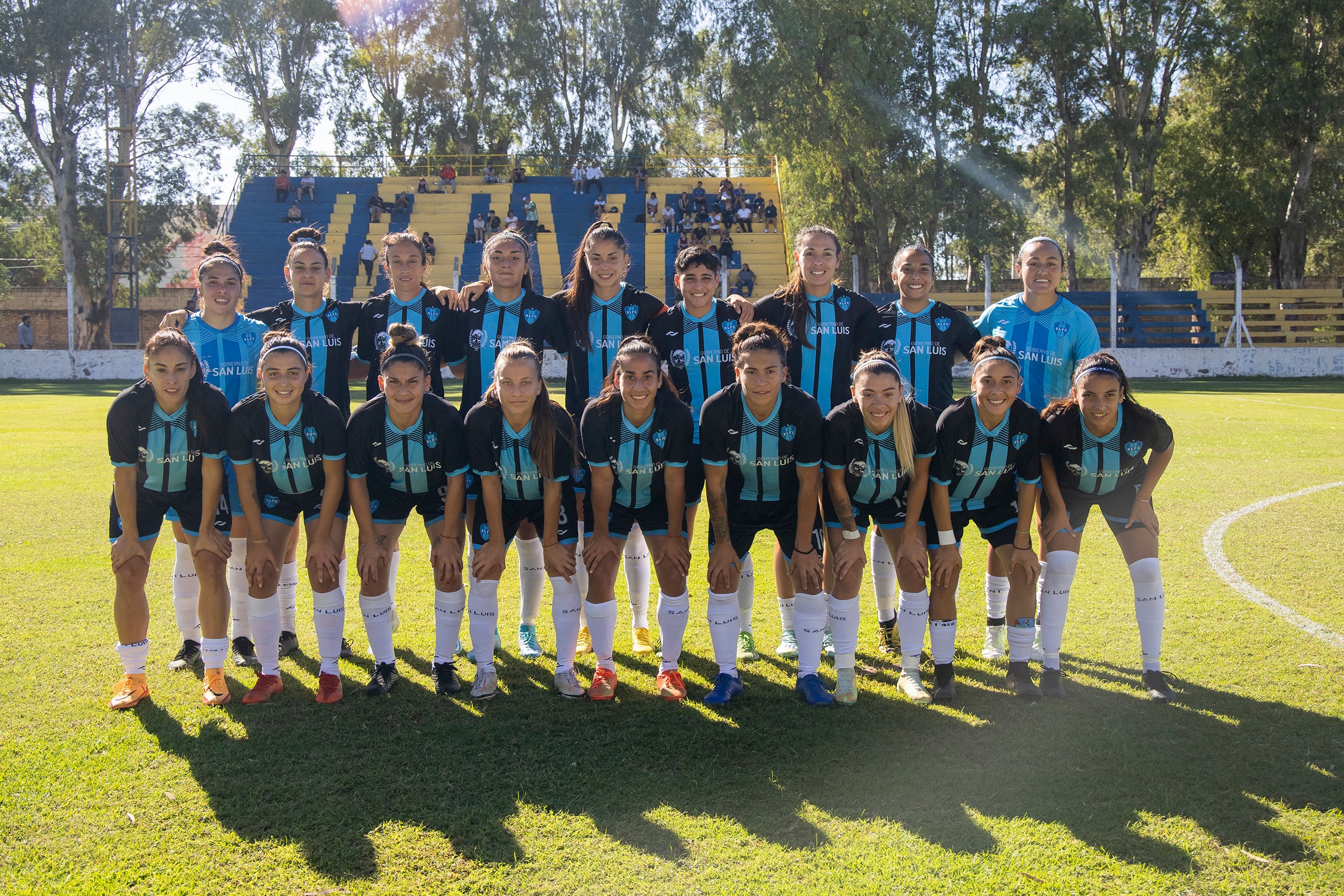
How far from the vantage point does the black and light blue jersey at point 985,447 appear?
4.22 metres

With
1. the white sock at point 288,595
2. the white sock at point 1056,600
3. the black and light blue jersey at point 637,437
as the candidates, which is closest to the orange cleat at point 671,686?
the black and light blue jersey at point 637,437

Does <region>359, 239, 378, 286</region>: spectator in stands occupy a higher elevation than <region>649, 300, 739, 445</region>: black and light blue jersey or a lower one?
higher

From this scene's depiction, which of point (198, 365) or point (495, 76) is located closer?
point (198, 365)

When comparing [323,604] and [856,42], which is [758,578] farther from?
[856,42]

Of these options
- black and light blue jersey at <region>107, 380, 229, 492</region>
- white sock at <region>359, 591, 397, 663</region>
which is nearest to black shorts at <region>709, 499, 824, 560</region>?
white sock at <region>359, 591, 397, 663</region>

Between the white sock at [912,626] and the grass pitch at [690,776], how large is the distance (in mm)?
225

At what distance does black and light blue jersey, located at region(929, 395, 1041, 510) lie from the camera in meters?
4.22

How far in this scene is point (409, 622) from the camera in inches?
209

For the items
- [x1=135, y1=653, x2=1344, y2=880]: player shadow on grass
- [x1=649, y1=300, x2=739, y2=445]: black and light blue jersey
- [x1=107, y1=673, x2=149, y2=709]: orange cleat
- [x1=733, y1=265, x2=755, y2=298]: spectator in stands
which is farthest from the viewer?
[x1=733, y1=265, x2=755, y2=298]: spectator in stands

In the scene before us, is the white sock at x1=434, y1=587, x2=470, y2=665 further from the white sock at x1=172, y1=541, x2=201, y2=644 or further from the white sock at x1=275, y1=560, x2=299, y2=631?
the white sock at x1=172, y1=541, x2=201, y2=644

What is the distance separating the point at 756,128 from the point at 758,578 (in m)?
29.2

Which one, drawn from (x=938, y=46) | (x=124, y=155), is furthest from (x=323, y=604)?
(x=124, y=155)

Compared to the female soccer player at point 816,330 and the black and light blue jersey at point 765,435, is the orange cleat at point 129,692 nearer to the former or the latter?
the black and light blue jersey at point 765,435

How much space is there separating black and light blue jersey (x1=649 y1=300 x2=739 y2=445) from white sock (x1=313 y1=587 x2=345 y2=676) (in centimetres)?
195
